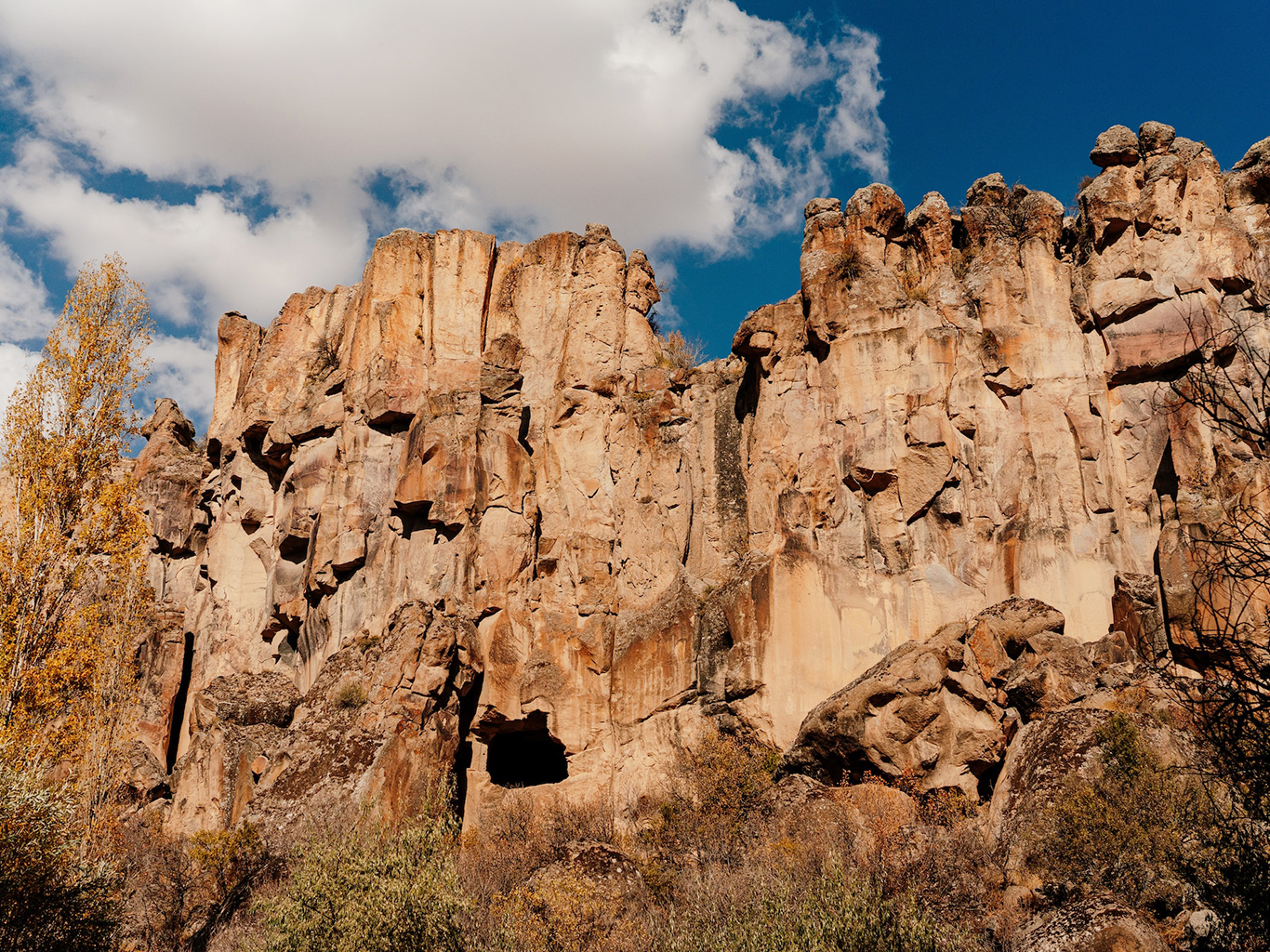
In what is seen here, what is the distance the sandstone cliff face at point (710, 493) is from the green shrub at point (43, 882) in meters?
6.33

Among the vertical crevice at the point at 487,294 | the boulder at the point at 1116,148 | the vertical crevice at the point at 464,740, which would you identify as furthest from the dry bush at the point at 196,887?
the boulder at the point at 1116,148

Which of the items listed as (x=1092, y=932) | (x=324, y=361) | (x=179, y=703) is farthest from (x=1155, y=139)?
(x=179, y=703)

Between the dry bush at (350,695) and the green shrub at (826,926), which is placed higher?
the dry bush at (350,695)

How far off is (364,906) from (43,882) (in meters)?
4.94

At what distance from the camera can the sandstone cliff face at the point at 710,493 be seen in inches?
1048

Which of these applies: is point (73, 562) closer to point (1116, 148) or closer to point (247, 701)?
point (247, 701)

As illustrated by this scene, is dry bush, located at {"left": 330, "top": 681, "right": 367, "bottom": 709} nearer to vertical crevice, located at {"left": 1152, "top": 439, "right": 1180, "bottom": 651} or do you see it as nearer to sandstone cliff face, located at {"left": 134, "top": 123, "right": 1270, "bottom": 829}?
sandstone cliff face, located at {"left": 134, "top": 123, "right": 1270, "bottom": 829}

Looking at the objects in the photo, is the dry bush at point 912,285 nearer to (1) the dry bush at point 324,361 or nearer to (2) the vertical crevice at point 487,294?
(2) the vertical crevice at point 487,294

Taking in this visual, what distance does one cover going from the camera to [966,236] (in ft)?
104

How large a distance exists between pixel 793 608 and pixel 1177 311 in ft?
40.6

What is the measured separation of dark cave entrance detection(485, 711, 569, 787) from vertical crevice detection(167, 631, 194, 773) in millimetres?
11001

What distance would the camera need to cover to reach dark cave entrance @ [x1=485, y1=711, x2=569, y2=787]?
29531 mm

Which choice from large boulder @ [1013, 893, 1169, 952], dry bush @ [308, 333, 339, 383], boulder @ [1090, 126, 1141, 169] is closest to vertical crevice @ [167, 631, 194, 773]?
dry bush @ [308, 333, 339, 383]

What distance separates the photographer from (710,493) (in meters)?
31.4
